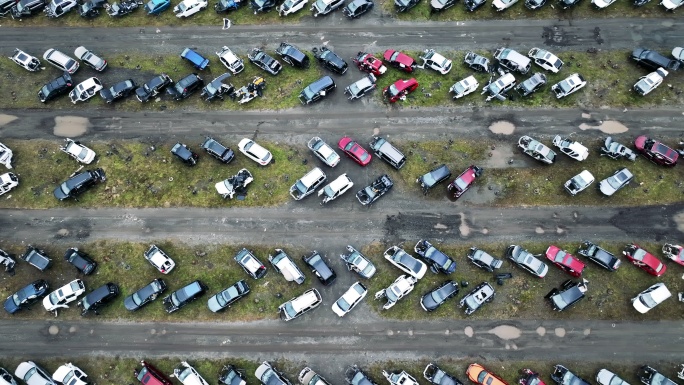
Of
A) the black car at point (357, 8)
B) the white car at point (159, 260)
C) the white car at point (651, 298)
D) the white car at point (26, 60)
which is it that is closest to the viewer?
the white car at point (651, 298)

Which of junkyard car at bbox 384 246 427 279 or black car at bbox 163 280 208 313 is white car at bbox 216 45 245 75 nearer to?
black car at bbox 163 280 208 313

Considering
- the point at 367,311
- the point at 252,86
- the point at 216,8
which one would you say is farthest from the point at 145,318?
the point at 216,8

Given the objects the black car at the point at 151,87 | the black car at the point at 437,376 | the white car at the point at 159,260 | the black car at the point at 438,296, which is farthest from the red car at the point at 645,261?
the black car at the point at 151,87

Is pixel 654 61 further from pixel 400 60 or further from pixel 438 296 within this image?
pixel 438 296

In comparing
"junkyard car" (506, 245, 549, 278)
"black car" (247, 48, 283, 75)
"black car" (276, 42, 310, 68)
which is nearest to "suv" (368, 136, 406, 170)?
"black car" (276, 42, 310, 68)

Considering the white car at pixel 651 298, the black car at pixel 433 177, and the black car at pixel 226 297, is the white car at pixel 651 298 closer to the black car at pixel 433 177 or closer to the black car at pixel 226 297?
Result: the black car at pixel 433 177
